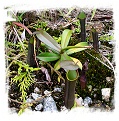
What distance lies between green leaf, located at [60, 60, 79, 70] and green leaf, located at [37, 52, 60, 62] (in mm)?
75

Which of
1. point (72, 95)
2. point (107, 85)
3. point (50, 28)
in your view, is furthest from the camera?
point (50, 28)

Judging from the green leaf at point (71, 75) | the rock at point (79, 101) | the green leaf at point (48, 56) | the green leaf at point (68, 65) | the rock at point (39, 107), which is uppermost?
the green leaf at point (48, 56)

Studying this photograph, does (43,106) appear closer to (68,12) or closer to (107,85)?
(107,85)

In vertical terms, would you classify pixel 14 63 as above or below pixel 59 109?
above

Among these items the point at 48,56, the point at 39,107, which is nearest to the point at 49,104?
the point at 39,107

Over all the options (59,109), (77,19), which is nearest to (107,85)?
(59,109)

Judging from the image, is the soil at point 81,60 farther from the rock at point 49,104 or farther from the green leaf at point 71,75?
the green leaf at point 71,75

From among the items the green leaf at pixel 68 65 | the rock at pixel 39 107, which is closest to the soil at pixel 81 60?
the rock at pixel 39 107

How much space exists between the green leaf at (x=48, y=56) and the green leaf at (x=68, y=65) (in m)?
0.08

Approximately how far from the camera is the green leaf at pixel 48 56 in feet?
3.62

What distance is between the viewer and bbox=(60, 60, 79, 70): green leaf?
3.32 feet

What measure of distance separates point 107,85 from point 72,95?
0.17m

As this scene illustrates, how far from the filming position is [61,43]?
3.77 feet

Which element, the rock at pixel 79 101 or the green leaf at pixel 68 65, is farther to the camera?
the rock at pixel 79 101
